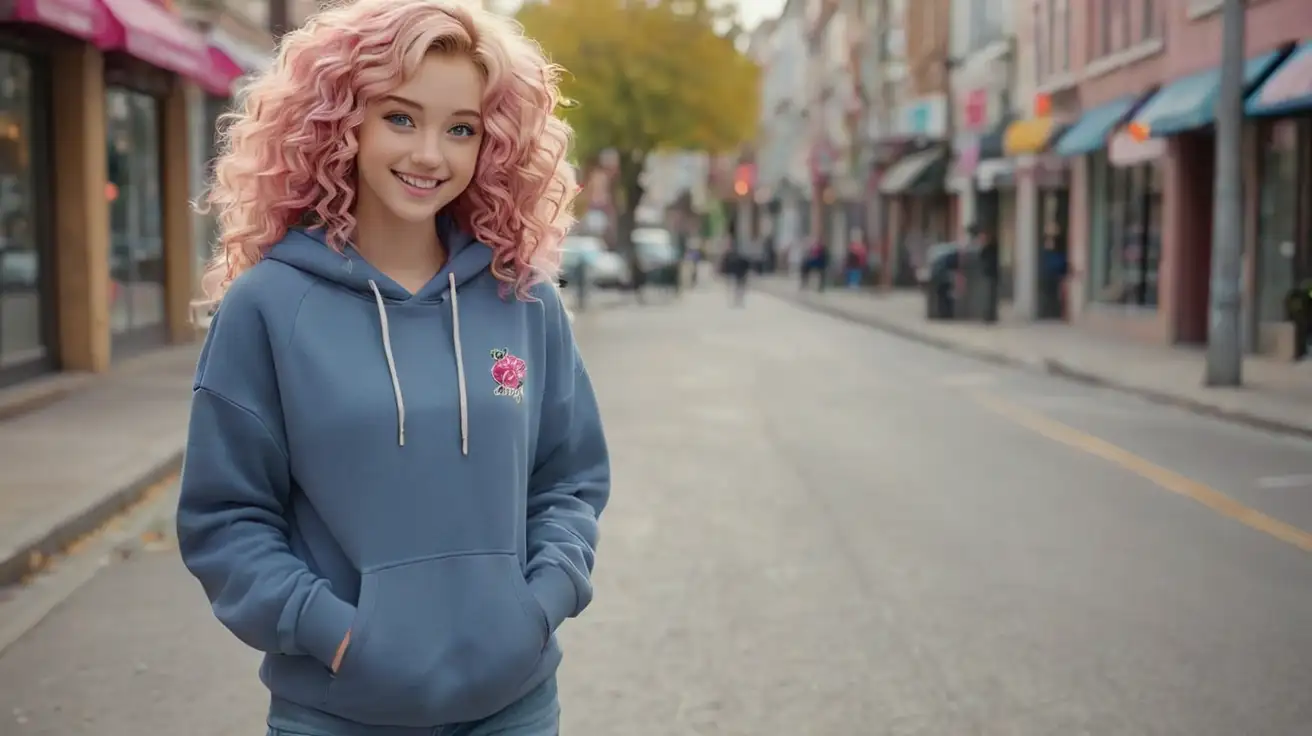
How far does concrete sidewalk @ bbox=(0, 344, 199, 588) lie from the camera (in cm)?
786

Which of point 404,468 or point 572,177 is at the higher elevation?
point 572,177

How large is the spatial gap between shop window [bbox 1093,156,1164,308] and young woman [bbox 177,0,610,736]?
2332 centimetres

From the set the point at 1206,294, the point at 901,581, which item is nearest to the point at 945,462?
the point at 901,581

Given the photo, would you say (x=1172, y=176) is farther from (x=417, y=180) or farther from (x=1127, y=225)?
(x=417, y=180)

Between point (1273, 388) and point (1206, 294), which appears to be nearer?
point (1273, 388)

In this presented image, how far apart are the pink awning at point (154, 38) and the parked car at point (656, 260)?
97.6 ft

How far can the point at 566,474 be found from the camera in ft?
8.31

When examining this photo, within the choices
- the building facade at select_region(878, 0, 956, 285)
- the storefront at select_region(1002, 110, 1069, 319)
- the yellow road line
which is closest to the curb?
the yellow road line

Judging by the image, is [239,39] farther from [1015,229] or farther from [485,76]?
[485,76]

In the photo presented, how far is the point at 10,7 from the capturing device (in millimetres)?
11906

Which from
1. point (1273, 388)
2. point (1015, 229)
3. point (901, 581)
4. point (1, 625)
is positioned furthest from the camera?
point (1015, 229)

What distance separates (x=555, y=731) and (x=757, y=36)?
101 m

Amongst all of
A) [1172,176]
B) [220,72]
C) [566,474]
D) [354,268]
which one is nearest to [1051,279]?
[1172,176]

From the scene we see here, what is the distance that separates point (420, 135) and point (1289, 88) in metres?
16.1
